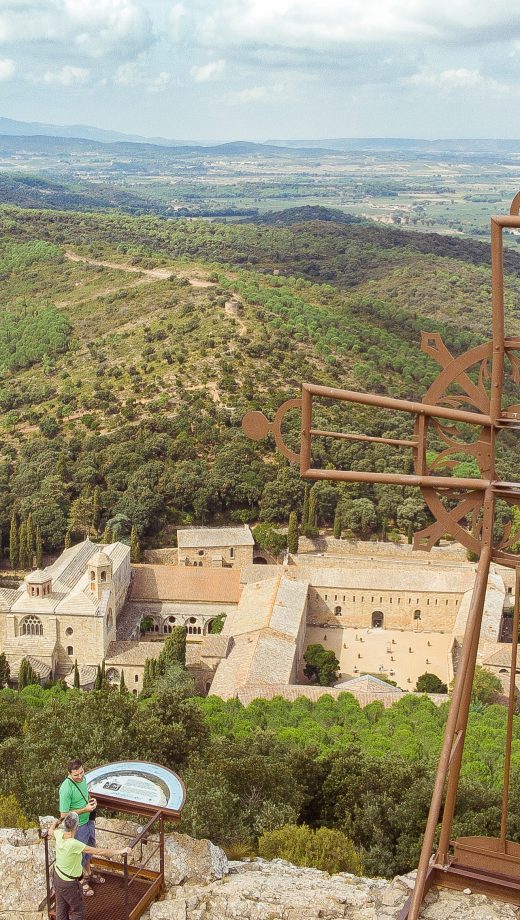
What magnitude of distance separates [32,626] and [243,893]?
29.8m

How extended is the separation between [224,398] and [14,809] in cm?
4761

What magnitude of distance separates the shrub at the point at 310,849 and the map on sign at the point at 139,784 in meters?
4.08

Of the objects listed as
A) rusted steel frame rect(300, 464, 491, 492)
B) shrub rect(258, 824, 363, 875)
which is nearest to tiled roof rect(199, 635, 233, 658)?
shrub rect(258, 824, 363, 875)

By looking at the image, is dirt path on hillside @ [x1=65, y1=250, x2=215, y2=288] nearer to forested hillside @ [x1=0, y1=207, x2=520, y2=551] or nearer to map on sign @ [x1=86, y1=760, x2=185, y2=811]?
forested hillside @ [x1=0, y1=207, x2=520, y2=551]

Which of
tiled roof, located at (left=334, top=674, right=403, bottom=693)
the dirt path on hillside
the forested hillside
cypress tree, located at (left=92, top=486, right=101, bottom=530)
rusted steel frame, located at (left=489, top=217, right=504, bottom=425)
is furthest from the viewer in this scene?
the dirt path on hillside

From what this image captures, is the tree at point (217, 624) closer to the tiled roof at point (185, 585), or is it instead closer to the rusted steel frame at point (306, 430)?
the tiled roof at point (185, 585)

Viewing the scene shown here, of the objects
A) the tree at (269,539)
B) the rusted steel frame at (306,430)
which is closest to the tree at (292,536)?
the tree at (269,539)

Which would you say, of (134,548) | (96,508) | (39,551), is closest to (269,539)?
(134,548)

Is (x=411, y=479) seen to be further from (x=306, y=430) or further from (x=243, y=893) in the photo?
(x=243, y=893)

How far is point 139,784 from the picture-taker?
10.4 metres

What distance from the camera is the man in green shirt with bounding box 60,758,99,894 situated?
9.45 m

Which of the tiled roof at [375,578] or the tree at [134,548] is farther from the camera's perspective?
the tree at [134,548]

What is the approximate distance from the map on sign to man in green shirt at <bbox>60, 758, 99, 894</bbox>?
0.40 meters

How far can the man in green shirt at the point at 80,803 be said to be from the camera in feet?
31.0
